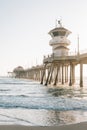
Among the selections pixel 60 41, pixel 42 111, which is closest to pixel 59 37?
pixel 60 41

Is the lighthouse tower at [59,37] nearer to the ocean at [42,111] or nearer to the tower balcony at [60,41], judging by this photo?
the tower balcony at [60,41]

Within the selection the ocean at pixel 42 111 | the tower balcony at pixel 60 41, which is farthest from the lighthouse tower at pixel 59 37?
the ocean at pixel 42 111

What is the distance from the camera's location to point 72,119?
12.6m

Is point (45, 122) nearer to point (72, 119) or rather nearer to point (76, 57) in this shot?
point (72, 119)

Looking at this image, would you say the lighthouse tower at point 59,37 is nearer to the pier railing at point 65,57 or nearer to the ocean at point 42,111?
the pier railing at point 65,57

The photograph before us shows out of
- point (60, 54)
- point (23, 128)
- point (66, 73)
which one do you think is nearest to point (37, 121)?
point (23, 128)

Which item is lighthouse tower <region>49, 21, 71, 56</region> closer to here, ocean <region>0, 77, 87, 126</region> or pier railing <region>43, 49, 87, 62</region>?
pier railing <region>43, 49, 87, 62</region>

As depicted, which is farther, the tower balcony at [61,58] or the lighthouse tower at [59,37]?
the lighthouse tower at [59,37]

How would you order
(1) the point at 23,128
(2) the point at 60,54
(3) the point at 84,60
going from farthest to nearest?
(2) the point at 60,54 < (3) the point at 84,60 < (1) the point at 23,128

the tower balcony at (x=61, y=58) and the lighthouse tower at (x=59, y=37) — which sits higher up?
the lighthouse tower at (x=59, y=37)

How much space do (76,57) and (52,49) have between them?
16.4 metres

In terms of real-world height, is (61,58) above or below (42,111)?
above

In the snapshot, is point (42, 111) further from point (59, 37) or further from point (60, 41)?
point (59, 37)

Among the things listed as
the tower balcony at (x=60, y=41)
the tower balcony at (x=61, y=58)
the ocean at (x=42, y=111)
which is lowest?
the ocean at (x=42, y=111)
